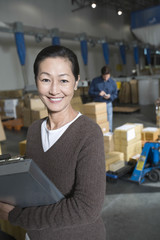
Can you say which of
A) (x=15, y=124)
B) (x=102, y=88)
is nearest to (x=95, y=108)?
(x=102, y=88)

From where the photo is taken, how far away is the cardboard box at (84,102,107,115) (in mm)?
5556

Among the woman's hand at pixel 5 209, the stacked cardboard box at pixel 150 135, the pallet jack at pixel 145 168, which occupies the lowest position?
the pallet jack at pixel 145 168

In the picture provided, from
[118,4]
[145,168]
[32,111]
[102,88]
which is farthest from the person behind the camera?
[118,4]

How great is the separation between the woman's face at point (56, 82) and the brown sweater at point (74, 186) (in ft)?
0.41

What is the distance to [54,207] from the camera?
2.89 feet

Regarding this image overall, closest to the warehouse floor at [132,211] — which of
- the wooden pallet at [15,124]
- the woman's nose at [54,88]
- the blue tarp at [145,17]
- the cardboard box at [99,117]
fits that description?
the cardboard box at [99,117]

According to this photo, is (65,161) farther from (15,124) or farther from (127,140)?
(15,124)

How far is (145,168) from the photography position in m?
3.99

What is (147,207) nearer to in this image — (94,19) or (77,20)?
(77,20)

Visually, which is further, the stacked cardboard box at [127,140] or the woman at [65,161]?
the stacked cardboard box at [127,140]

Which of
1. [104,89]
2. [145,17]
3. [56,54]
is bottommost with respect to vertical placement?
[104,89]

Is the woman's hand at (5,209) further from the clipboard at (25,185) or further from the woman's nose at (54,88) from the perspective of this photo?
the woman's nose at (54,88)

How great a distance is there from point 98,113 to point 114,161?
164 cm

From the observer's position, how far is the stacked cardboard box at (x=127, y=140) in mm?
4400
